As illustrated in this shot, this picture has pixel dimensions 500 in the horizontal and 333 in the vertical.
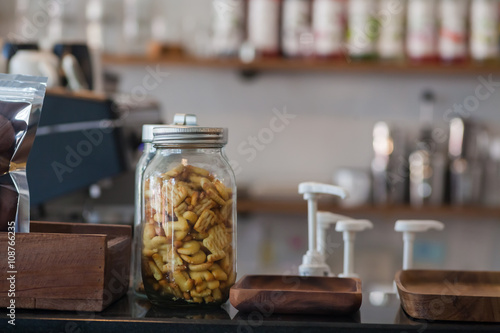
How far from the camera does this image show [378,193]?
2.49 metres

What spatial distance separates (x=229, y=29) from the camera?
248 centimetres

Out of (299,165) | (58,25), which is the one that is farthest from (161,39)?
(299,165)

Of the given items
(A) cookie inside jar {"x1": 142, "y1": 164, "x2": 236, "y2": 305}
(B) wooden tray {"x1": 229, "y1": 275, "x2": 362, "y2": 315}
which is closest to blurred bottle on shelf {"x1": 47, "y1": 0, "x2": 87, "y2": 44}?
(A) cookie inside jar {"x1": 142, "y1": 164, "x2": 236, "y2": 305}

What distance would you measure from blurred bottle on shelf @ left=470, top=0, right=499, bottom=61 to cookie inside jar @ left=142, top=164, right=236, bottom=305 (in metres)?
1.91

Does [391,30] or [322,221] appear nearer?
[322,221]

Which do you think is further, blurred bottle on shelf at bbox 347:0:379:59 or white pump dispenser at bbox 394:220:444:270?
blurred bottle on shelf at bbox 347:0:379:59

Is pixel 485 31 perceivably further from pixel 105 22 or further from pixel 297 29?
pixel 105 22

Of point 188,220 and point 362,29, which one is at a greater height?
point 362,29

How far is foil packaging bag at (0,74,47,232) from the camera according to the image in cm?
79

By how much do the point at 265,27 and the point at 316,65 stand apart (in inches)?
9.9

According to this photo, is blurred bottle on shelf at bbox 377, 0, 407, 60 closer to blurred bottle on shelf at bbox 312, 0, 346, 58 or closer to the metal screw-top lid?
blurred bottle on shelf at bbox 312, 0, 346, 58

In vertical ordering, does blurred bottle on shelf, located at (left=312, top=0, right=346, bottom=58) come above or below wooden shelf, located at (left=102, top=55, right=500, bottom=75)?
above

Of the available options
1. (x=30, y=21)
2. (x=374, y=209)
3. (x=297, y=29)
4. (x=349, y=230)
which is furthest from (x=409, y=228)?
(x=30, y=21)

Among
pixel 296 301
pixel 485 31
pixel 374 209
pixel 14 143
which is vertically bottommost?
pixel 374 209
